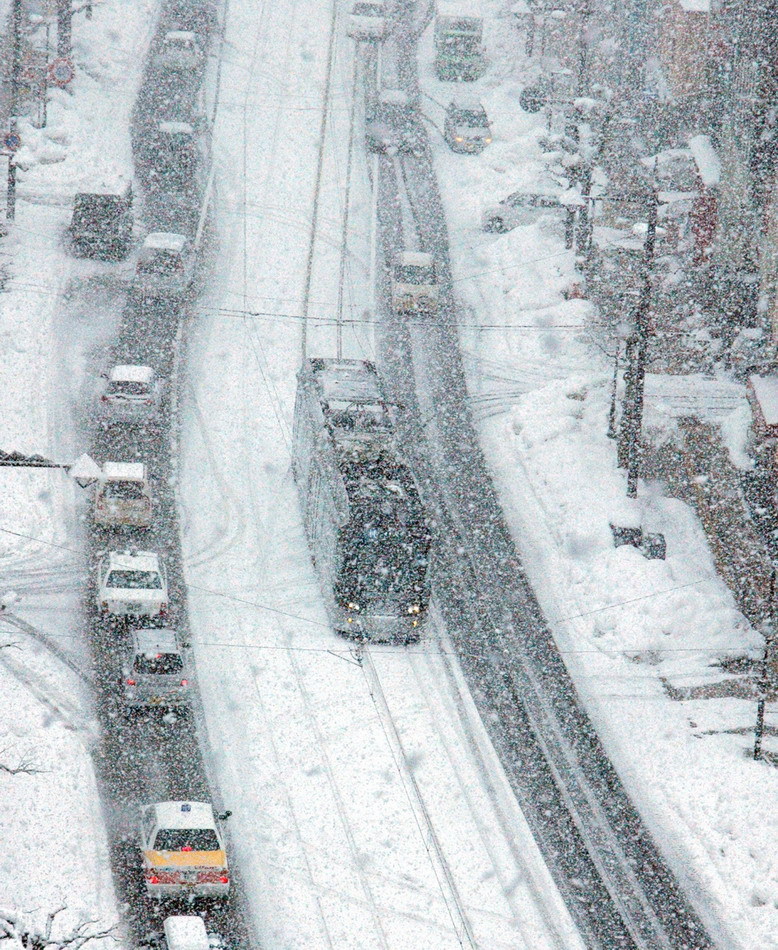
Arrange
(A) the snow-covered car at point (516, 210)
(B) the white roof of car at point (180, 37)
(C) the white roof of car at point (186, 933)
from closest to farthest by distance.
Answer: (C) the white roof of car at point (186, 933) < (A) the snow-covered car at point (516, 210) < (B) the white roof of car at point (180, 37)

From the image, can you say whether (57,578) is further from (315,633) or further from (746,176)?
(746,176)

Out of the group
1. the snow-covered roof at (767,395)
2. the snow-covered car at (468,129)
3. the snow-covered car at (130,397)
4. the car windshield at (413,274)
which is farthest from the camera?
the snow-covered car at (468,129)

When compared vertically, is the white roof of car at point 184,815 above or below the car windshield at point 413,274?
below

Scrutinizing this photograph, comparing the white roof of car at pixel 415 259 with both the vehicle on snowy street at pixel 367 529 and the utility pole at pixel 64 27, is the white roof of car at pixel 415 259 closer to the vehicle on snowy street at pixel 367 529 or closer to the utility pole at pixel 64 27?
the vehicle on snowy street at pixel 367 529

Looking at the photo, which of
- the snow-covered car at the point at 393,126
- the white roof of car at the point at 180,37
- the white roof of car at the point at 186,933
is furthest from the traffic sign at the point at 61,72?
the white roof of car at the point at 186,933

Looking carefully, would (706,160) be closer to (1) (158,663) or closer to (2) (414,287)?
(2) (414,287)

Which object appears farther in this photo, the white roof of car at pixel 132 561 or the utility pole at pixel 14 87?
the utility pole at pixel 14 87

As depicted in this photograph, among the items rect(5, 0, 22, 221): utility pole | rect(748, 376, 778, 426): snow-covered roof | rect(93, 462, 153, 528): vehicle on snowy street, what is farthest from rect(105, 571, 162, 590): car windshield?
rect(5, 0, 22, 221): utility pole

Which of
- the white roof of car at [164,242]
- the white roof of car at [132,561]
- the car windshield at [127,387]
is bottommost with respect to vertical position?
the white roof of car at [132,561]
